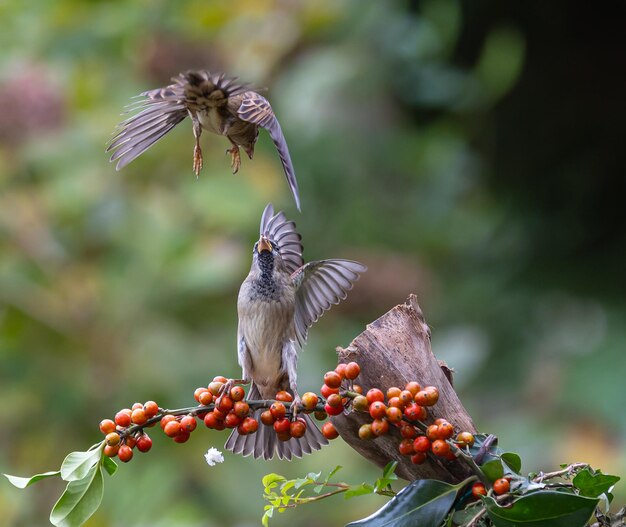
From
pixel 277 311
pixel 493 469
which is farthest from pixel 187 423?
pixel 277 311

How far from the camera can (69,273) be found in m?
4.30

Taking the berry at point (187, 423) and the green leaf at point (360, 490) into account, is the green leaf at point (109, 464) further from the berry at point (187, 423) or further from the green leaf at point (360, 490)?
the green leaf at point (360, 490)

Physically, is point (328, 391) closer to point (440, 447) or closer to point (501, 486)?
point (440, 447)

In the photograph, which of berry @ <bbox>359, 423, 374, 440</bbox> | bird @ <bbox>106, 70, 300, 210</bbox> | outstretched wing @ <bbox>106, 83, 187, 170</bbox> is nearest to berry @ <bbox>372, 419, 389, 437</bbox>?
berry @ <bbox>359, 423, 374, 440</bbox>

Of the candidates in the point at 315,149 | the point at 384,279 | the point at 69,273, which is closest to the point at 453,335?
the point at 384,279

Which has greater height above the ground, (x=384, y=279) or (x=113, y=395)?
(x=384, y=279)

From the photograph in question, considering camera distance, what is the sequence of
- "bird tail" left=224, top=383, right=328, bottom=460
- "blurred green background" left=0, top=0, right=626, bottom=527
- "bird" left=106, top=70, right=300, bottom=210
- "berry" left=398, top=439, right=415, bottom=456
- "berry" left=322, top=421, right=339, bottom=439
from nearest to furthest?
"berry" left=398, top=439, right=415, bottom=456, "berry" left=322, top=421, right=339, bottom=439, "bird" left=106, top=70, right=300, bottom=210, "bird tail" left=224, top=383, right=328, bottom=460, "blurred green background" left=0, top=0, right=626, bottom=527

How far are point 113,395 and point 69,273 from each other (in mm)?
546

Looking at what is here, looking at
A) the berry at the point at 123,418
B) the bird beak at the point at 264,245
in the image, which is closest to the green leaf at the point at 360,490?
the berry at the point at 123,418

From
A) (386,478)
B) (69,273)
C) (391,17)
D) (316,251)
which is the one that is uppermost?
(391,17)

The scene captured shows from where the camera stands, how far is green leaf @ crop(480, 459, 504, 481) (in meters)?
1.62

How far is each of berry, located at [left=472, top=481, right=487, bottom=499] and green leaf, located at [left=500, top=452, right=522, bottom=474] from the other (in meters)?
0.05

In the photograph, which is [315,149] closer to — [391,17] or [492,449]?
[391,17]

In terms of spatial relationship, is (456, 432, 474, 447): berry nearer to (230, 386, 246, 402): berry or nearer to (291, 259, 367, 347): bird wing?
(230, 386, 246, 402): berry
